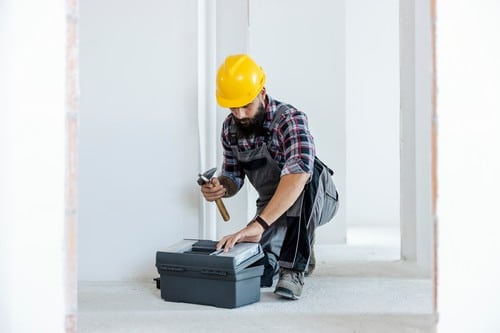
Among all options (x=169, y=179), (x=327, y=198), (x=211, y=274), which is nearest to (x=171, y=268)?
(x=211, y=274)

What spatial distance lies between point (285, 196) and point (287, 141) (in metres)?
0.25

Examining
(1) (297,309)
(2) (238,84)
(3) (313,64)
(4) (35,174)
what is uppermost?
(3) (313,64)

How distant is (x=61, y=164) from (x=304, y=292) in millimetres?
1342

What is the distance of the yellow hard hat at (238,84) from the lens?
267 cm

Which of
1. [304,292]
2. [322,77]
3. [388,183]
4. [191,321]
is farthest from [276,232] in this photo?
[388,183]

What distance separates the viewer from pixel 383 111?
602 centimetres

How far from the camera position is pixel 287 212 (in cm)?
270

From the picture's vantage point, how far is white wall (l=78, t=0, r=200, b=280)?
9.66 feet

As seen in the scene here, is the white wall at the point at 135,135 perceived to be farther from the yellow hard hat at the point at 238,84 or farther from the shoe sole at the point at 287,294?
the shoe sole at the point at 287,294

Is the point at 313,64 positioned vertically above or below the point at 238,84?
above

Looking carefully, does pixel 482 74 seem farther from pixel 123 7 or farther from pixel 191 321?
pixel 123 7

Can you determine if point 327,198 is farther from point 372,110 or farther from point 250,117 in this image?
point 372,110

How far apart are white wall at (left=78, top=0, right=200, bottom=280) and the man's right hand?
0.09 meters

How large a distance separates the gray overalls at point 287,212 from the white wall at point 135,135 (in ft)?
0.88
